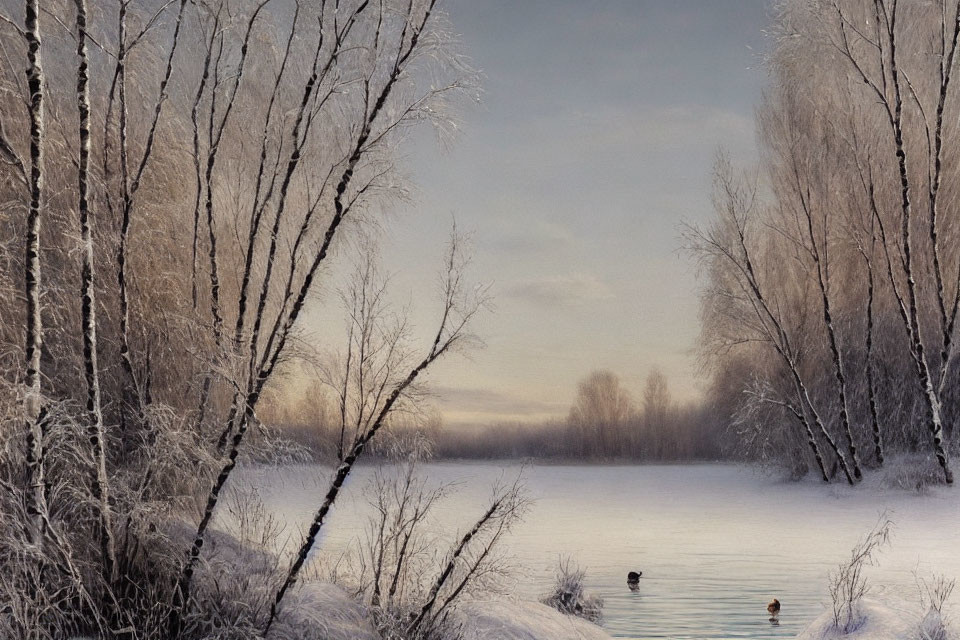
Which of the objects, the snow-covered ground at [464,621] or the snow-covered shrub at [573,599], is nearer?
the snow-covered ground at [464,621]

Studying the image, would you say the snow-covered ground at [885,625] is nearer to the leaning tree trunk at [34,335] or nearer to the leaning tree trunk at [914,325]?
the leaning tree trunk at [34,335]

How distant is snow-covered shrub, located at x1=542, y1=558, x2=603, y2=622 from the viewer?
668cm

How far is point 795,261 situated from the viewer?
15.3 meters

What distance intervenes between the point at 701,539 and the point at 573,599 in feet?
12.6

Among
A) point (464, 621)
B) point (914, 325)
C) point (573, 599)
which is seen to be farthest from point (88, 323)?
point (914, 325)

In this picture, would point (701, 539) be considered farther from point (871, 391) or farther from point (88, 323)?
point (88, 323)

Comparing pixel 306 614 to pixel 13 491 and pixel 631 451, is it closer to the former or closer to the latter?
pixel 13 491

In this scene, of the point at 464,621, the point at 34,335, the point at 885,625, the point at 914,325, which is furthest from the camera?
the point at 914,325

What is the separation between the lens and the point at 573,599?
679 centimetres

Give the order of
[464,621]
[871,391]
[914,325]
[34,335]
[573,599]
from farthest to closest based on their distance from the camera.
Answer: [871,391] < [914,325] < [573,599] < [464,621] < [34,335]

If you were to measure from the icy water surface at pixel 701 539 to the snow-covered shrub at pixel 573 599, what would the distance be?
163 mm

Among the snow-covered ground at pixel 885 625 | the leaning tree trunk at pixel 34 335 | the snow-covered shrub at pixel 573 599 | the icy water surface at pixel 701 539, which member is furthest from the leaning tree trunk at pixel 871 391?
the leaning tree trunk at pixel 34 335

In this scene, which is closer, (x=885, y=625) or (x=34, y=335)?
(x=34, y=335)

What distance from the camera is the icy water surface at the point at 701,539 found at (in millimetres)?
6520
